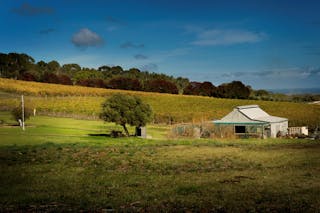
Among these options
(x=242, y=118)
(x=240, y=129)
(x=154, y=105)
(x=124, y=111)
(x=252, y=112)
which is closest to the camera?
(x=124, y=111)

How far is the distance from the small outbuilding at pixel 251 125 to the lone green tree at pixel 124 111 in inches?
467

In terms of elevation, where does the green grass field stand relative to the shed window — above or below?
below

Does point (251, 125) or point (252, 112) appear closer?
point (251, 125)

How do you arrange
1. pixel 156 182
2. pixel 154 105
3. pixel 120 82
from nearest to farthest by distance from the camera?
1. pixel 156 182
2. pixel 154 105
3. pixel 120 82

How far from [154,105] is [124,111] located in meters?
44.4

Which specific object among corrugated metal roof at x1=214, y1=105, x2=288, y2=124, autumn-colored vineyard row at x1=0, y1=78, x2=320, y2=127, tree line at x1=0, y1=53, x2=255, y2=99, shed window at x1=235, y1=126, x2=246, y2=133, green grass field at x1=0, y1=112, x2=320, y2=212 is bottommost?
green grass field at x1=0, y1=112, x2=320, y2=212

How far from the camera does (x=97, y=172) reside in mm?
17594

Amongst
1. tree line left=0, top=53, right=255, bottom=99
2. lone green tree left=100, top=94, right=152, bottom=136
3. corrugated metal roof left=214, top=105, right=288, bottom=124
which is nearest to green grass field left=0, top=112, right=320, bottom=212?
lone green tree left=100, top=94, right=152, bottom=136

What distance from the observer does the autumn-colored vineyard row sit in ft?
234

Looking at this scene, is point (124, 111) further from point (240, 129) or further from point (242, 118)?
point (240, 129)

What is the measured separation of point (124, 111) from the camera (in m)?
45.4

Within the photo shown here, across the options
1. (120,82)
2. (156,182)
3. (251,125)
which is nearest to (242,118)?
(251,125)

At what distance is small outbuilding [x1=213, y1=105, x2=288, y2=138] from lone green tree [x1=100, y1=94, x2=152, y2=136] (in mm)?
11867

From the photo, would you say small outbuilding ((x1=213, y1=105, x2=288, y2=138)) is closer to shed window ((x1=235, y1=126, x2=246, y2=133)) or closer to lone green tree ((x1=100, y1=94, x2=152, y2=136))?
shed window ((x1=235, y1=126, x2=246, y2=133))
